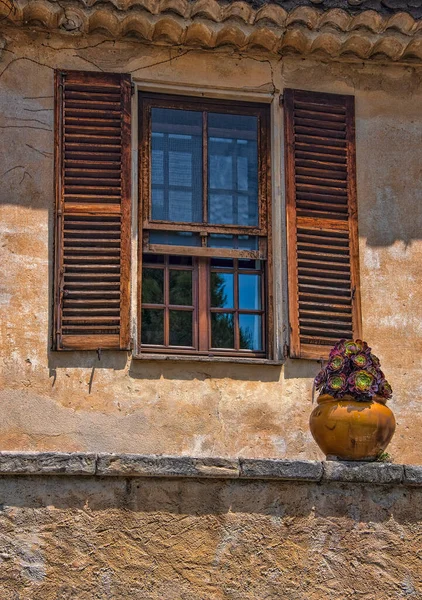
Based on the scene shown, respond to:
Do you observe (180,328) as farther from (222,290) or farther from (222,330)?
(222,290)

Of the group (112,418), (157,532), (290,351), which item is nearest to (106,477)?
(157,532)

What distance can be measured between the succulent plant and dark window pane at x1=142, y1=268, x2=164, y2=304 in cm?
216

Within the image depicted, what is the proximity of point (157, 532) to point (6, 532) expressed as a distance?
87 cm

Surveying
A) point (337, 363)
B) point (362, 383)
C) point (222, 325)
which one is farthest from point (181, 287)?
point (362, 383)

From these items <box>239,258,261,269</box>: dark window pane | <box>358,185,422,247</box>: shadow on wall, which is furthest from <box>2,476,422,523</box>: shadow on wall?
<box>358,185,422,247</box>: shadow on wall

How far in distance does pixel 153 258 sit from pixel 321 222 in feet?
4.40

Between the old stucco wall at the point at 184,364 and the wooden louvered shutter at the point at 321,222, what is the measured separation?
11cm

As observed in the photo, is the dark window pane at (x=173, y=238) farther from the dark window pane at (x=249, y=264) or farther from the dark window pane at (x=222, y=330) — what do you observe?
the dark window pane at (x=222, y=330)

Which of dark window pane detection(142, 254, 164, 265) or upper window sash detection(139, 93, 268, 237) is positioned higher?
upper window sash detection(139, 93, 268, 237)

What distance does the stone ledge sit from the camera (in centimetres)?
811

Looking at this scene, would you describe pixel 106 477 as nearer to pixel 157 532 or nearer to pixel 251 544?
pixel 157 532

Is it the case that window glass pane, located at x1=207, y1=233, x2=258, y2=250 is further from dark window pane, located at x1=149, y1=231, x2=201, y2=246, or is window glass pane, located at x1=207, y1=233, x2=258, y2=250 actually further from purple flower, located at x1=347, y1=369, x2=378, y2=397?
purple flower, located at x1=347, y1=369, x2=378, y2=397

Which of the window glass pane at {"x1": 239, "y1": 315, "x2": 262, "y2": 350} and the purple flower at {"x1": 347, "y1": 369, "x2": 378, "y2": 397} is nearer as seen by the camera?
the purple flower at {"x1": 347, "y1": 369, "x2": 378, "y2": 397}

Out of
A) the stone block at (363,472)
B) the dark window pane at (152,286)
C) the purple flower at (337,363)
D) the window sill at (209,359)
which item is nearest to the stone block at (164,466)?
the stone block at (363,472)
